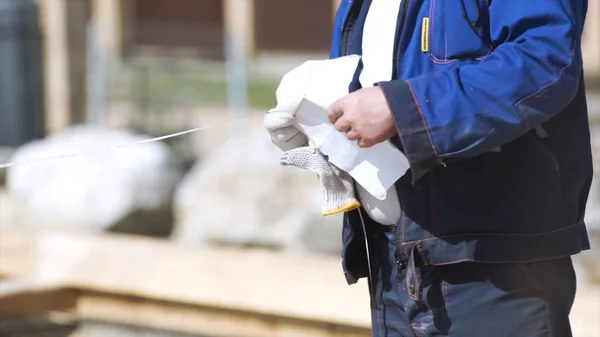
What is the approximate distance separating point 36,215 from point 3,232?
205cm

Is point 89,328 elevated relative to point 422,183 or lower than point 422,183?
lower

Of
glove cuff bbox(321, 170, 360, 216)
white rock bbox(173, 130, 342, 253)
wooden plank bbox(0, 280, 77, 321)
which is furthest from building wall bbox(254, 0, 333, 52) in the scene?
glove cuff bbox(321, 170, 360, 216)

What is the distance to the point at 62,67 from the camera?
10148 mm

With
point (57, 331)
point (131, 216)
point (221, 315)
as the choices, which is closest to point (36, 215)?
point (131, 216)

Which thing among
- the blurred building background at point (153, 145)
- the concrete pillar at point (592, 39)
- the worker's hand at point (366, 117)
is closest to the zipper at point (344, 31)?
the worker's hand at point (366, 117)

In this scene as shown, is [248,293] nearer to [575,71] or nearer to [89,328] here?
[89,328]

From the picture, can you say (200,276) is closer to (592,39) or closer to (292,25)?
(592,39)

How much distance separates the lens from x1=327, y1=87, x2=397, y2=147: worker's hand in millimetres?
1755

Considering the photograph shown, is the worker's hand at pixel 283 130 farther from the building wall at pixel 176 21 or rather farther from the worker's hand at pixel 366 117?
the building wall at pixel 176 21

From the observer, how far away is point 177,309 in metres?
3.40

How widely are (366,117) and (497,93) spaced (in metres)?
0.23

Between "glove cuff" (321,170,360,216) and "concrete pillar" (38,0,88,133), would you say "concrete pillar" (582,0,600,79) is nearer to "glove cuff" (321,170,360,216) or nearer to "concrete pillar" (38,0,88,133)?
"concrete pillar" (38,0,88,133)

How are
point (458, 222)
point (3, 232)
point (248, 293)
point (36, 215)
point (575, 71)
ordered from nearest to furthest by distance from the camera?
point (575, 71) < point (458, 222) < point (248, 293) < point (3, 232) < point (36, 215)

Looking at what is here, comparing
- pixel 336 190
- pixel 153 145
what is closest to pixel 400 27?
pixel 336 190
